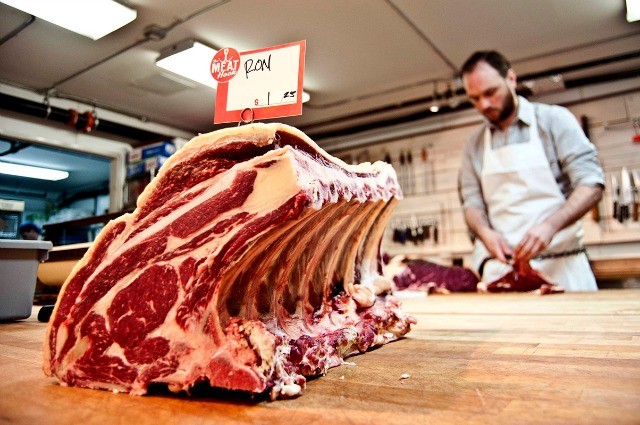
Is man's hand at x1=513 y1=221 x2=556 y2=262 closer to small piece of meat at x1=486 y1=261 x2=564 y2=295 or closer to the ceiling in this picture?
small piece of meat at x1=486 y1=261 x2=564 y2=295

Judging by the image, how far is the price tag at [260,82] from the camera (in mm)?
1387

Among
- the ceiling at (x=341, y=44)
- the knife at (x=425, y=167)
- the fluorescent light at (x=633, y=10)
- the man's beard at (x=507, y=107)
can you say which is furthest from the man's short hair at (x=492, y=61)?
the knife at (x=425, y=167)

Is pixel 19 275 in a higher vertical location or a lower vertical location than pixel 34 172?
lower

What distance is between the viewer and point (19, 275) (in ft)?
8.30

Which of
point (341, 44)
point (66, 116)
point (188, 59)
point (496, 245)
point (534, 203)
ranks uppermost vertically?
point (341, 44)

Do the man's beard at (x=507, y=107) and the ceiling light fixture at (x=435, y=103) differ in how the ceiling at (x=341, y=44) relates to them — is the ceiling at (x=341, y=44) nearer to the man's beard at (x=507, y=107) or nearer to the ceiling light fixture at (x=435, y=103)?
the ceiling light fixture at (x=435, y=103)

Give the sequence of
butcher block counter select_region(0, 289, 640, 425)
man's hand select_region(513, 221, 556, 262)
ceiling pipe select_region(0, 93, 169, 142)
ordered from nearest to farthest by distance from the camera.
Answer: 1. butcher block counter select_region(0, 289, 640, 425)
2. man's hand select_region(513, 221, 556, 262)
3. ceiling pipe select_region(0, 93, 169, 142)

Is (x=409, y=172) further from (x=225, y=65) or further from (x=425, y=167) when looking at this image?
(x=225, y=65)

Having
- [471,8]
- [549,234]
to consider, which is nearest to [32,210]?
[471,8]

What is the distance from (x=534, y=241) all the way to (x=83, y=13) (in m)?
4.39

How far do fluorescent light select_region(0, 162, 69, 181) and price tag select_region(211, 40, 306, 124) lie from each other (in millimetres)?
8487

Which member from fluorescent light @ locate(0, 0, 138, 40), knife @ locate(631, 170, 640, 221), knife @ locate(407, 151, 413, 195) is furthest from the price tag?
knife @ locate(407, 151, 413, 195)

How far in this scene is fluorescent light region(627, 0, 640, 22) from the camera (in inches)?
186

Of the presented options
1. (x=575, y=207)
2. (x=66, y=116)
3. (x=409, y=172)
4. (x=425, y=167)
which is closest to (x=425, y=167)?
(x=425, y=167)
